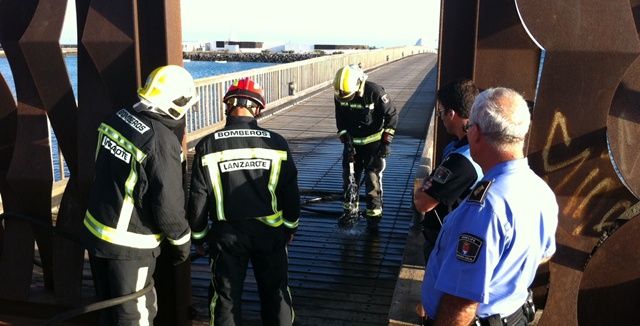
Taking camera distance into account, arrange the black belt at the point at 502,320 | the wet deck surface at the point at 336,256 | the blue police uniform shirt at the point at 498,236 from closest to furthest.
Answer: the blue police uniform shirt at the point at 498,236 → the black belt at the point at 502,320 → the wet deck surface at the point at 336,256

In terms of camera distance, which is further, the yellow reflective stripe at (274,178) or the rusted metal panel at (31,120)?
the rusted metal panel at (31,120)

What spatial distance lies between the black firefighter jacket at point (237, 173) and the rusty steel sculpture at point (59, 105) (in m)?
0.61

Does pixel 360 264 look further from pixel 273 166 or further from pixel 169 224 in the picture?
pixel 169 224

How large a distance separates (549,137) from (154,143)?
236 centimetres

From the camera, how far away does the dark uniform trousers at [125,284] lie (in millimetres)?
3080

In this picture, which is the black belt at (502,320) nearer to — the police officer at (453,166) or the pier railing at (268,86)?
the police officer at (453,166)

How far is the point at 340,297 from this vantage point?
459 centimetres

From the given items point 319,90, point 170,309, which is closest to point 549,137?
point 170,309

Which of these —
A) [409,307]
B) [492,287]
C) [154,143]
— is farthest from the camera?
[409,307]

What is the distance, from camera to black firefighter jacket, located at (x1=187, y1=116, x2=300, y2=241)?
10.7ft

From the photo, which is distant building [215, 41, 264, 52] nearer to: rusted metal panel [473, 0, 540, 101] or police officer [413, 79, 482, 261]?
rusted metal panel [473, 0, 540, 101]

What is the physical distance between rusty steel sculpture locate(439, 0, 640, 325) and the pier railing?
5.29m

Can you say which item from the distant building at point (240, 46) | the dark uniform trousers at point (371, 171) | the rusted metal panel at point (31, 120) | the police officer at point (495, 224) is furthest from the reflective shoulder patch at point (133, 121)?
the distant building at point (240, 46)

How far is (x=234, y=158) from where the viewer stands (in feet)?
10.8
